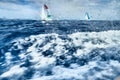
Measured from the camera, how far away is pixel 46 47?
8.56 meters

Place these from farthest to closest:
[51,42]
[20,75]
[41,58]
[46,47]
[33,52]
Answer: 1. [51,42]
2. [46,47]
3. [33,52]
4. [41,58]
5. [20,75]

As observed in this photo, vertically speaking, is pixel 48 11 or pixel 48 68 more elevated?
pixel 48 11

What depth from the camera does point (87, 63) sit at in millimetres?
6164

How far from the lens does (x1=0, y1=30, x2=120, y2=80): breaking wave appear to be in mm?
4984

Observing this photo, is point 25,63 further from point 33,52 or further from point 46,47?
point 46,47

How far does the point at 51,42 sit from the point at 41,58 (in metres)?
2.68

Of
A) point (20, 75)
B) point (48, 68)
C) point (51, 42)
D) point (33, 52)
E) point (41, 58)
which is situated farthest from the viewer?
point (51, 42)

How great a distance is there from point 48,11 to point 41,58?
160 feet

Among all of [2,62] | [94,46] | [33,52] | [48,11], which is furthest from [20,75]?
[48,11]

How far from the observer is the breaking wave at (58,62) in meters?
4.98

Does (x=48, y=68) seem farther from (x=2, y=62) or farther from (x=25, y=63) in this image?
(x=2, y=62)

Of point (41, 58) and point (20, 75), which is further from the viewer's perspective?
point (41, 58)

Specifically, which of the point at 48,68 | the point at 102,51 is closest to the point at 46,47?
the point at 102,51

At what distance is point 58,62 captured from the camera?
20.6 feet
